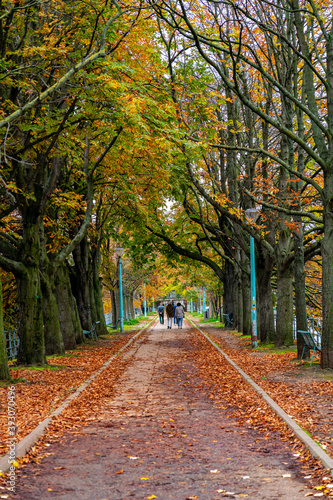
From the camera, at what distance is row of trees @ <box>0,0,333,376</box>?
11.5 metres

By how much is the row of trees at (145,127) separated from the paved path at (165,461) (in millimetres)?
4307

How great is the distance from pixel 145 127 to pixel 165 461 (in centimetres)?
714

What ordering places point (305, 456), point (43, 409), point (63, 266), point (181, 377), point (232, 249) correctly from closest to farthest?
point (305, 456)
point (43, 409)
point (181, 377)
point (63, 266)
point (232, 249)

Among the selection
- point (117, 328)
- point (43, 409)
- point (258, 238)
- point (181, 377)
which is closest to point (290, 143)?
point (258, 238)

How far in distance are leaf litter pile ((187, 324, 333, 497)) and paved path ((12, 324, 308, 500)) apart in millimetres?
181

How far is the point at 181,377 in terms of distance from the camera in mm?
12648

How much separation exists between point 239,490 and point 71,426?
3.53 m

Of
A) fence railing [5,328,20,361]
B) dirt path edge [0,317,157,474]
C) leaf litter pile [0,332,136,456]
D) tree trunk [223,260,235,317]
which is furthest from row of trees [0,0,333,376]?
tree trunk [223,260,235,317]

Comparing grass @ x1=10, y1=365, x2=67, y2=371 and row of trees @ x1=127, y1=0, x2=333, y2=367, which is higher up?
row of trees @ x1=127, y1=0, x2=333, y2=367

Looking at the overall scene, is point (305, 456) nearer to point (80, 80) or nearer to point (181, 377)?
point (181, 377)

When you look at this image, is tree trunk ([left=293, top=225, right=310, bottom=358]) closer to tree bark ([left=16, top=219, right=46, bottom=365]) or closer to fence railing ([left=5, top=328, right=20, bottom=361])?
tree bark ([left=16, top=219, right=46, bottom=365])

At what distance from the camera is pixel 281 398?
359 inches

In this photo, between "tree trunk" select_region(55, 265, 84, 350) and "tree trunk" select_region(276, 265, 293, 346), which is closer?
"tree trunk" select_region(276, 265, 293, 346)

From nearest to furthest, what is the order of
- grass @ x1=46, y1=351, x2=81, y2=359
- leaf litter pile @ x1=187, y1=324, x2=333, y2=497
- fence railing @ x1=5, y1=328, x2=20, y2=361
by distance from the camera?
leaf litter pile @ x1=187, y1=324, x2=333, y2=497 → grass @ x1=46, y1=351, x2=81, y2=359 → fence railing @ x1=5, y1=328, x2=20, y2=361
